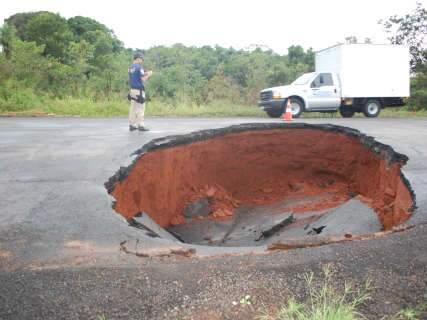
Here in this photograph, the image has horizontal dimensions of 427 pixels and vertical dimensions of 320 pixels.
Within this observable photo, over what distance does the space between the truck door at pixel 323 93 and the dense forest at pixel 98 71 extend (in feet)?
19.7

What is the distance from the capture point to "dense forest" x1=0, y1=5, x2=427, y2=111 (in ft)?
73.2

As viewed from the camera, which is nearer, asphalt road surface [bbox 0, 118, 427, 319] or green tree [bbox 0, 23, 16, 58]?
asphalt road surface [bbox 0, 118, 427, 319]

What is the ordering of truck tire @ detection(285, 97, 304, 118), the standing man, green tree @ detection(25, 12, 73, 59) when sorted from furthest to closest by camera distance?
green tree @ detection(25, 12, 73, 59) → truck tire @ detection(285, 97, 304, 118) → the standing man

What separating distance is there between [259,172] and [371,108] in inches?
388

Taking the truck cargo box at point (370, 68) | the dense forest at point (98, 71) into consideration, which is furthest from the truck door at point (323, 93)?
the dense forest at point (98, 71)

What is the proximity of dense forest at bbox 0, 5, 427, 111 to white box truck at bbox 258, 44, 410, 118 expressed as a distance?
5680 mm

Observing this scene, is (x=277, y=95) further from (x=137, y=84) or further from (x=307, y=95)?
(x=137, y=84)

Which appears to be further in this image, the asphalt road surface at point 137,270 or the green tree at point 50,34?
the green tree at point 50,34

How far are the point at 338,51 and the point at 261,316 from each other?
1729 centimetres

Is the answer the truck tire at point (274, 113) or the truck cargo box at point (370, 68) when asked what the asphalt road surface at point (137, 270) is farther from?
the truck cargo box at point (370, 68)

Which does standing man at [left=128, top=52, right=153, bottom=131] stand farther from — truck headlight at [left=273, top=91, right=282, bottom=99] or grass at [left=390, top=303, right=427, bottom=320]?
grass at [left=390, top=303, right=427, bottom=320]

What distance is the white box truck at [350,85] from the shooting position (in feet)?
58.2

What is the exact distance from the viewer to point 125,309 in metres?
2.88

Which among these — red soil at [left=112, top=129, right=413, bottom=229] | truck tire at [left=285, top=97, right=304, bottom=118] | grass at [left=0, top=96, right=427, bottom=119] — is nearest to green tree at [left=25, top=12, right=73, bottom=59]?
grass at [left=0, top=96, right=427, bottom=119]
